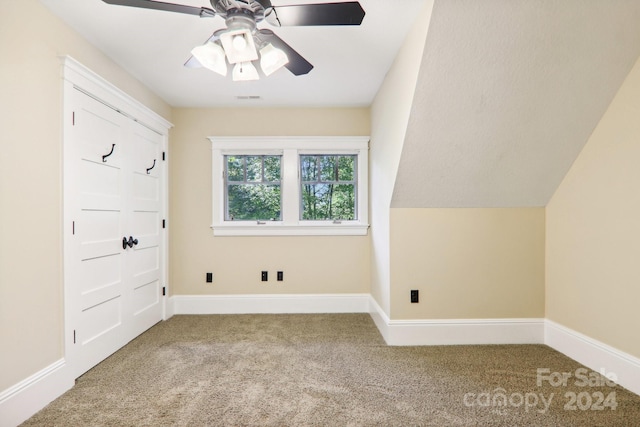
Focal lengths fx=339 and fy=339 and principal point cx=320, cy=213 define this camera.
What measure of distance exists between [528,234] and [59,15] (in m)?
3.78

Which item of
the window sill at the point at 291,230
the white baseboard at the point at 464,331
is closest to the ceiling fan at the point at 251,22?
the window sill at the point at 291,230

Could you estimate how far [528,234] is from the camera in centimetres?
291

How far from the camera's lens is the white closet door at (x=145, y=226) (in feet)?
9.98

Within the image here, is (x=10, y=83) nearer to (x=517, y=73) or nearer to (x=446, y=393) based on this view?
(x=517, y=73)

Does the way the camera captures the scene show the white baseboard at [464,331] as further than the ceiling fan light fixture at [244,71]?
Yes

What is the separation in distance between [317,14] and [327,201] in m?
2.55

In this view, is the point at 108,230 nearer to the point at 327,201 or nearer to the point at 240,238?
the point at 240,238

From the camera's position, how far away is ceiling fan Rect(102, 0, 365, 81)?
151 centimetres

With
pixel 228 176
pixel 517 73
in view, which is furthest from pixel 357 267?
pixel 517 73

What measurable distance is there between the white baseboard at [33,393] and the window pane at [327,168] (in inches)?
112

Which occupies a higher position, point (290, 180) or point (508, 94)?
point (508, 94)

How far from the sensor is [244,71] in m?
1.94

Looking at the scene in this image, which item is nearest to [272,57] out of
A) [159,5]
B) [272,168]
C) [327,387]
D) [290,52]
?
[290,52]

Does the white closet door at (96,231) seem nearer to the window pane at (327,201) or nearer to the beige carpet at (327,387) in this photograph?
the beige carpet at (327,387)
